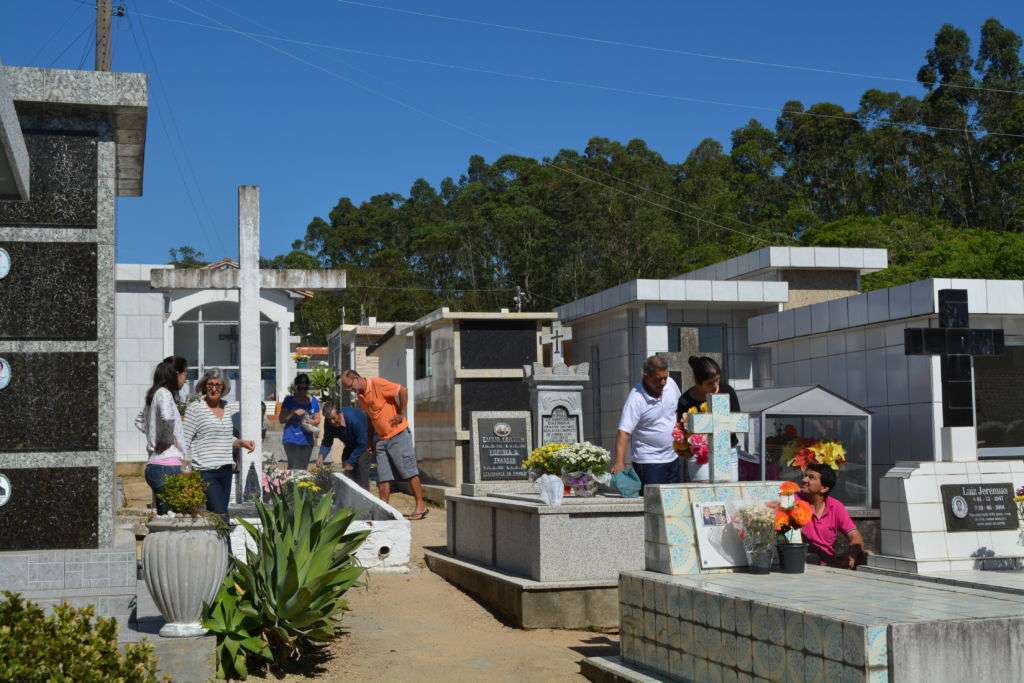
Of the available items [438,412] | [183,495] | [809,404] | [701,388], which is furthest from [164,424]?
[438,412]

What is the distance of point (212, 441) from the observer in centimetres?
894

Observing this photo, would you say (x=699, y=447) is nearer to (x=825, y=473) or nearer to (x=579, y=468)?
(x=825, y=473)

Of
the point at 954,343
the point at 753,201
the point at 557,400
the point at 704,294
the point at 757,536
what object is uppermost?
the point at 753,201

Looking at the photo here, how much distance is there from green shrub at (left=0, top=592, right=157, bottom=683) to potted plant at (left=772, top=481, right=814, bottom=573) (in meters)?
3.14

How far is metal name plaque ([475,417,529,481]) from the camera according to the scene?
13.9 m

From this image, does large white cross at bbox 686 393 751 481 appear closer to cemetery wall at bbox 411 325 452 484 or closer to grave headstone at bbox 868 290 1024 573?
grave headstone at bbox 868 290 1024 573

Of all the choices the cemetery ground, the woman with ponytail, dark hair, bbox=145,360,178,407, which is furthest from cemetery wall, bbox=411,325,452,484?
the woman with ponytail

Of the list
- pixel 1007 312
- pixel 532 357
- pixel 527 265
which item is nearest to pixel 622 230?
pixel 527 265

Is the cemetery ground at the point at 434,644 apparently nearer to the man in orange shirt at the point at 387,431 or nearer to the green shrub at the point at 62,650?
the green shrub at the point at 62,650

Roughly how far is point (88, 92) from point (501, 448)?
26.1 feet

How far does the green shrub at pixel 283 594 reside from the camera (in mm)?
6301

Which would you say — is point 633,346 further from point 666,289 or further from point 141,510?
point 141,510

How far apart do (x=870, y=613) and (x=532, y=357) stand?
1151 cm

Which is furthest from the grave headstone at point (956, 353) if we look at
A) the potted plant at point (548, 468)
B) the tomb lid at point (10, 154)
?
the tomb lid at point (10, 154)
